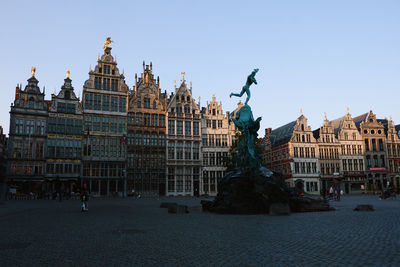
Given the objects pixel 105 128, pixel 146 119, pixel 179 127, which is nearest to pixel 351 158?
pixel 179 127

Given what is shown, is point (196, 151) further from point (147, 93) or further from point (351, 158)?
point (351, 158)

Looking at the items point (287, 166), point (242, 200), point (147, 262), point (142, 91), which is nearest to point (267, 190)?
point (242, 200)

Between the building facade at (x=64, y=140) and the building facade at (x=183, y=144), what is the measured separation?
1570 cm

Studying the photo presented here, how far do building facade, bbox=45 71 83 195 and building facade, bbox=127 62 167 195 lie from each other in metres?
8.52

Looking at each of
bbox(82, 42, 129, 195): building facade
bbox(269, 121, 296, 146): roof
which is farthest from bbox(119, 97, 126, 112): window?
bbox(269, 121, 296, 146): roof

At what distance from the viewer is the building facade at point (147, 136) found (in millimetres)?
55250

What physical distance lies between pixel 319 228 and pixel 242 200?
8504 mm

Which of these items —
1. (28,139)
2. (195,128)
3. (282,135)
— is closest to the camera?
(28,139)

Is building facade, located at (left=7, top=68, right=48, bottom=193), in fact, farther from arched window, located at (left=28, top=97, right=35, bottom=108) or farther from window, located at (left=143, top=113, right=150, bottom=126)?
window, located at (left=143, top=113, right=150, bottom=126)

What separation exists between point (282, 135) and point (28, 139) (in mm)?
51725

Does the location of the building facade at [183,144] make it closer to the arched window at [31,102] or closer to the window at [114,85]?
the window at [114,85]

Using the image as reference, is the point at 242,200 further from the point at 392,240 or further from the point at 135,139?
the point at 135,139

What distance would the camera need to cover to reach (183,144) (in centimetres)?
5975

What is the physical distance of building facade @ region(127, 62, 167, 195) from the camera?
2175 inches
